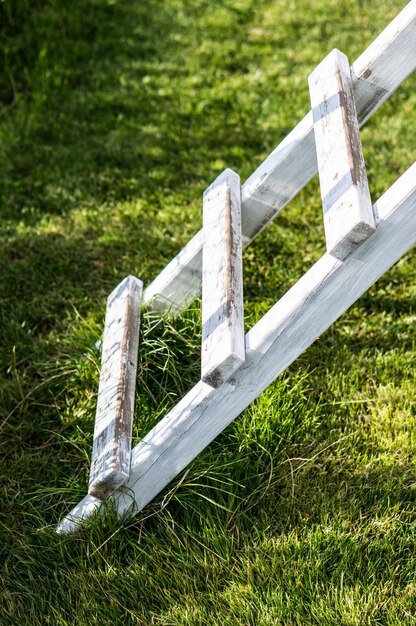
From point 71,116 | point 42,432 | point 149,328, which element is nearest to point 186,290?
point 149,328

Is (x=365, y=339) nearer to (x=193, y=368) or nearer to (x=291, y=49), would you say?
→ (x=193, y=368)

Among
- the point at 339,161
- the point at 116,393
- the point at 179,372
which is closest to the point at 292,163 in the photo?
the point at 339,161

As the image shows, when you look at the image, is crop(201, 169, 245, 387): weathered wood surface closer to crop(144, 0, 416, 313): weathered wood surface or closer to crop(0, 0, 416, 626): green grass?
crop(144, 0, 416, 313): weathered wood surface

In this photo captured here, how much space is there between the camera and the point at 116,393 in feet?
7.84

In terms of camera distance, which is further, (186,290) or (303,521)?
(186,290)

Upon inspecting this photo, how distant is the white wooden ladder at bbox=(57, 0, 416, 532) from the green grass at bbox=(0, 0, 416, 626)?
149 mm

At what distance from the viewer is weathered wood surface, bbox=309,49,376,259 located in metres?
1.94

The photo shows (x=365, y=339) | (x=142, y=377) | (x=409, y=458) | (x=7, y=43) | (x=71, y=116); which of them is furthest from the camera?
(x=7, y=43)

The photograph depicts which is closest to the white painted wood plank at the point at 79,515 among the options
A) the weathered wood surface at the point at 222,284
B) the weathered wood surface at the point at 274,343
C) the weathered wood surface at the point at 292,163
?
the weathered wood surface at the point at 274,343

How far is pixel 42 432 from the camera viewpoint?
8.81ft

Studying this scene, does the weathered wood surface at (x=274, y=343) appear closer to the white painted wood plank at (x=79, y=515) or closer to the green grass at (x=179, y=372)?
the white painted wood plank at (x=79, y=515)

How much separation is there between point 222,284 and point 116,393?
511 millimetres

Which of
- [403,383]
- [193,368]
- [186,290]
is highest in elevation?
[403,383]

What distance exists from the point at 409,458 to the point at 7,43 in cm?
388
